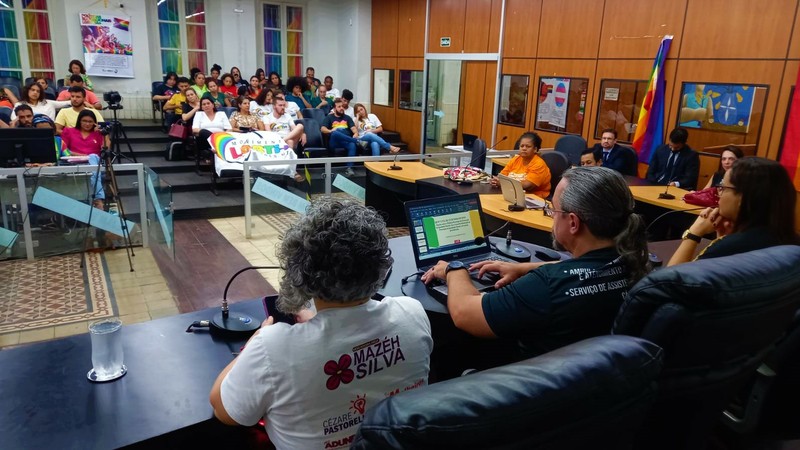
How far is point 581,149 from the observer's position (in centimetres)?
632

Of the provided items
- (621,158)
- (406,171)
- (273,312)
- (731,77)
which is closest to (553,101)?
(621,158)

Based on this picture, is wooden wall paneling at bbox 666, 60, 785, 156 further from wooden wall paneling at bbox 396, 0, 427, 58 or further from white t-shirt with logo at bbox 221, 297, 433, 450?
white t-shirt with logo at bbox 221, 297, 433, 450

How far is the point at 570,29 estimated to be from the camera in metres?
7.20

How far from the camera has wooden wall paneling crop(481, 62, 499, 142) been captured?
334 inches

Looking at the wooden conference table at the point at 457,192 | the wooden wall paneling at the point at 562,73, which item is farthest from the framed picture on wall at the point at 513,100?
the wooden conference table at the point at 457,192

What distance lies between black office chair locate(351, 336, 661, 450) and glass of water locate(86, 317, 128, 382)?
1014mm

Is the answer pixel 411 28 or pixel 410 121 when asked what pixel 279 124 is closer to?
pixel 410 121

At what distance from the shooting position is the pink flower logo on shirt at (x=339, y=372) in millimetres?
1099

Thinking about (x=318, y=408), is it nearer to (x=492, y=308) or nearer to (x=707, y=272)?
(x=492, y=308)

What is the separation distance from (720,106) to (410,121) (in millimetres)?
5802

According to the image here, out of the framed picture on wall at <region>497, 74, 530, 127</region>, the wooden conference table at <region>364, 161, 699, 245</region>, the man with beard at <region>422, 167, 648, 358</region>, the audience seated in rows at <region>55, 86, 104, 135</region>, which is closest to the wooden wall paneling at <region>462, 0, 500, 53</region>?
the framed picture on wall at <region>497, 74, 530, 127</region>

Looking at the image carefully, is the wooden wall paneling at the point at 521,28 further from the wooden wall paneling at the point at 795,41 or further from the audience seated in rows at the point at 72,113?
the audience seated in rows at the point at 72,113

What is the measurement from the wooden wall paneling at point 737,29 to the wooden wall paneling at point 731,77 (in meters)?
0.08

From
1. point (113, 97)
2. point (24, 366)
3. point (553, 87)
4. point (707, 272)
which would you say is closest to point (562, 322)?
point (707, 272)
